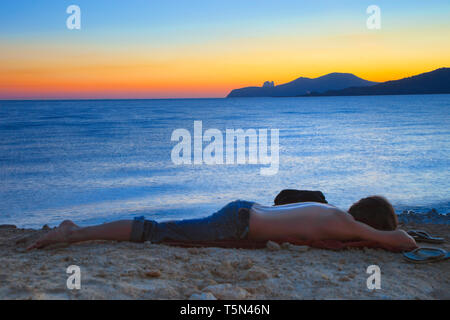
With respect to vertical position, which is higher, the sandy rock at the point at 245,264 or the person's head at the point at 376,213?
the person's head at the point at 376,213

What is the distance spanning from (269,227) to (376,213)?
3.38 ft

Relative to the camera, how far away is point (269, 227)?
12.9 ft

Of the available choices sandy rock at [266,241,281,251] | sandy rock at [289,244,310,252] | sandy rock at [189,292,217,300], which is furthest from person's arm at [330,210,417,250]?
sandy rock at [189,292,217,300]

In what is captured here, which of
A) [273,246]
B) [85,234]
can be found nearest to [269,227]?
[273,246]

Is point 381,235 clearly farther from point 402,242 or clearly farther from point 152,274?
point 152,274

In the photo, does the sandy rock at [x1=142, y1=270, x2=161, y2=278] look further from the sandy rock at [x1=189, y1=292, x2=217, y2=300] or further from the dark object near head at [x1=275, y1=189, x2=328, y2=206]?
the dark object near head at [x1=275, y1=189, x2=328, y2=206]

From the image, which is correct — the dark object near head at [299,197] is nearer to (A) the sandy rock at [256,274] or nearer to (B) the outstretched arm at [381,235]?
(B) the outstretched arm at [381,235]

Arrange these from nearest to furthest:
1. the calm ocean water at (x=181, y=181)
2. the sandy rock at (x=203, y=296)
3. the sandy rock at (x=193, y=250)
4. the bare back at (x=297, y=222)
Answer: the sandy rock at (x=203, y=296)
the sandy rock at (x=193, y=250)
the bare back at (x=297, y=222)
the calm ocean water at (x=181, y=181)

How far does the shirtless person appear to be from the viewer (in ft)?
12.4

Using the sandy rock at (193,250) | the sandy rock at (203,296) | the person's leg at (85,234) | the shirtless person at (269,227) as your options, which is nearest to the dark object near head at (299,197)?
the shirtless person at (269,227)

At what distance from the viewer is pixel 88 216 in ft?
22.8

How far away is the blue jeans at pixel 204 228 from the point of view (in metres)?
3.84
